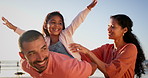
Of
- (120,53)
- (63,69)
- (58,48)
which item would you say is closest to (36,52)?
(63,69)

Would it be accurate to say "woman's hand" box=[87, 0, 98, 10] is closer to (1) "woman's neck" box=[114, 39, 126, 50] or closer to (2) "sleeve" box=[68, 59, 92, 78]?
(1) "woman's neck" box=[114, 39, 126, 50]

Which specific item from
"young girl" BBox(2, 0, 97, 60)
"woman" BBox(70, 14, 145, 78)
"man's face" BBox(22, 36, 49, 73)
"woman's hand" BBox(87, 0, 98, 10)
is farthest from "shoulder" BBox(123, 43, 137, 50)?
"man's face" BBox(22, 36, 49, 73)

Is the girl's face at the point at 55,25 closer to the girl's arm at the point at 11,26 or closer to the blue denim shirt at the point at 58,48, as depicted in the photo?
A: the blue denim shirt at the point at 58,48

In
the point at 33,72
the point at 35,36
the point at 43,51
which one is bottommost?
the point at 33,72

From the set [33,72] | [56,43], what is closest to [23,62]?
[33,72]

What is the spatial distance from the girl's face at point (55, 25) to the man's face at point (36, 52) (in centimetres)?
110

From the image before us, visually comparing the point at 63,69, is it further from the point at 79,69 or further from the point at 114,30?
the point at 114,30

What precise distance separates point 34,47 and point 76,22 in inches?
57.3

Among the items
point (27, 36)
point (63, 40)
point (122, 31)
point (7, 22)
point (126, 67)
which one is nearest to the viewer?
→ point (27, 36)

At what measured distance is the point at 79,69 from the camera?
2.08m

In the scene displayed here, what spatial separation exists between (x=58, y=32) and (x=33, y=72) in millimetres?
978

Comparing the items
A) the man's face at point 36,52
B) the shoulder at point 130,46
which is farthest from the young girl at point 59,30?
the man's face at point 36,52

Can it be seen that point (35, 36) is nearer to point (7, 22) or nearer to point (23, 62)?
point (23, 62)

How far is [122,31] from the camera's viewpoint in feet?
9.41
